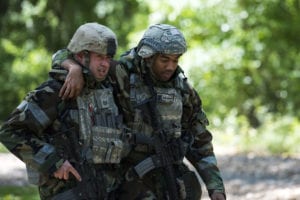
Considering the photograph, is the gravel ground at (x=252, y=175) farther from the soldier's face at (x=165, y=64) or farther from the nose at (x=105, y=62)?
the nose at (x=105, y=62)

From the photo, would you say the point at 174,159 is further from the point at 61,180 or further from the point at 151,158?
the point at 61,180

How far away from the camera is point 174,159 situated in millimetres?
4367

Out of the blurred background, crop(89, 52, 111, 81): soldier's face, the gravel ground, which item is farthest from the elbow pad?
the blurred background

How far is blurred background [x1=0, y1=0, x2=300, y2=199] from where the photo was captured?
47.1ft

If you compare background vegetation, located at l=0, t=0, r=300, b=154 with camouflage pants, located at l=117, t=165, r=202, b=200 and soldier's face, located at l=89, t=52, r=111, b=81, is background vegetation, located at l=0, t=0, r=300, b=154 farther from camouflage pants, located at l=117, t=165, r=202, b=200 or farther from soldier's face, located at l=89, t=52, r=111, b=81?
soldier's face, located at l=89, t=52, r=111, b=81

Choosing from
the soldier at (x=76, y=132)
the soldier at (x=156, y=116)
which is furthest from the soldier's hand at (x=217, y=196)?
the soldier at (x=76, y=132)

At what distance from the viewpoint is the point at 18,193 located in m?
8.38

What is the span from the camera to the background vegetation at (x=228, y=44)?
568 inches

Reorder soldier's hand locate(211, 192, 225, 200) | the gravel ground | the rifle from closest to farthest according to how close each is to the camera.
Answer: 1. the rifle
2. soldier's hand locate(211, 192, 225, 200)
3. the gravel ground

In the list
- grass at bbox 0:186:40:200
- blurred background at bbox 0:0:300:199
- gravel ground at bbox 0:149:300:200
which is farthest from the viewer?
blurred background at bbox 0:0:300:199

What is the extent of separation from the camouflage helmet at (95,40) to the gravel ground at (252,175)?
189 inches

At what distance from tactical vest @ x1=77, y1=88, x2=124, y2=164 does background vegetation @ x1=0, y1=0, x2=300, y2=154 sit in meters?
9.67

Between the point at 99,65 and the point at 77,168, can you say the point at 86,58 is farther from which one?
the point at 77,168

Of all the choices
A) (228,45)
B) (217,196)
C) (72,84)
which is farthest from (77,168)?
(228,45)
